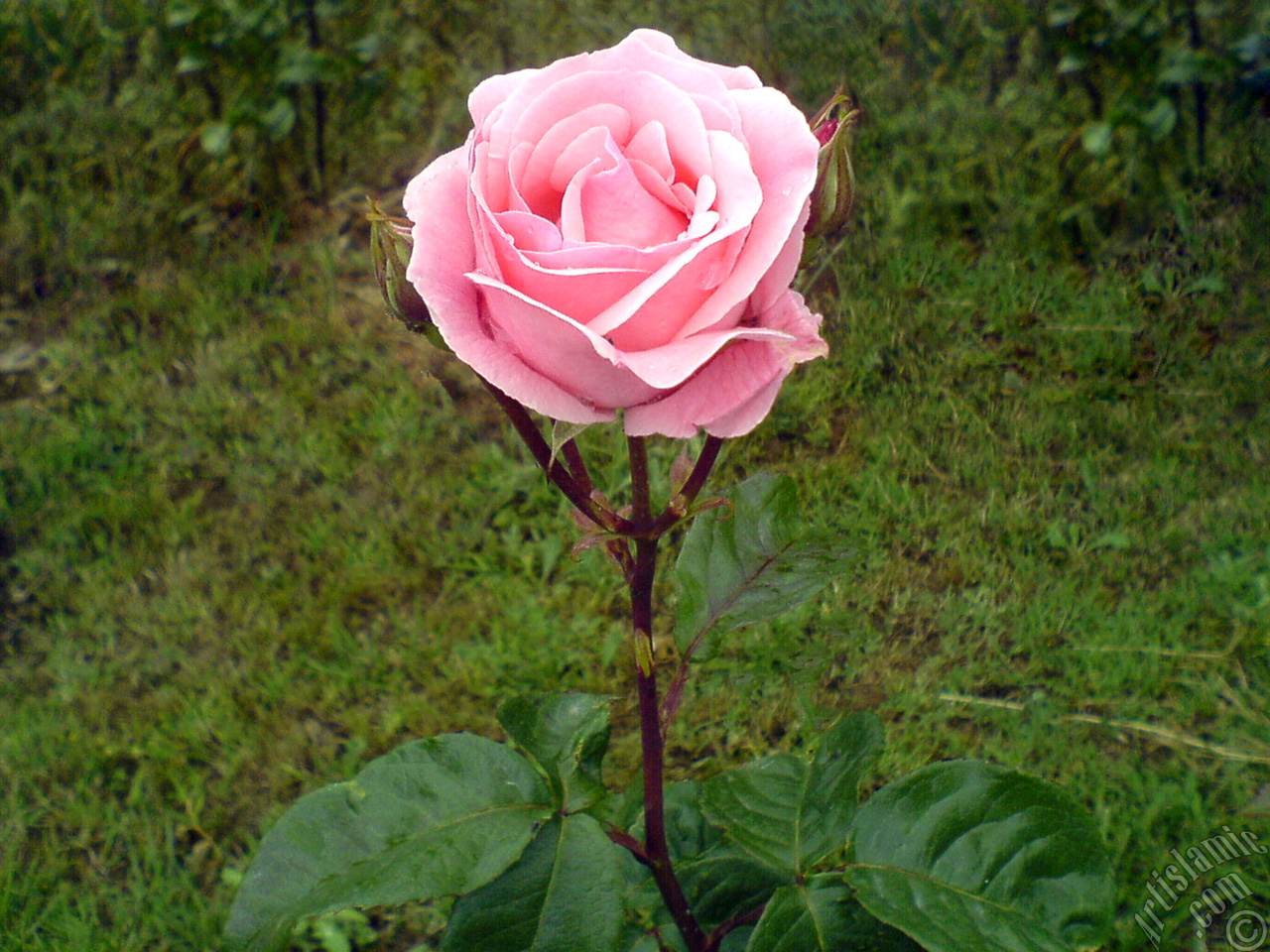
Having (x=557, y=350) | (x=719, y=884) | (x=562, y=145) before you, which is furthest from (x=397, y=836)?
(x=562, y=145)

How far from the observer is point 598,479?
2516 mm

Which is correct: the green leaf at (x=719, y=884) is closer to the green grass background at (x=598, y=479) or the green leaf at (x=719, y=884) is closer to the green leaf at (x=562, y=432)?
the green grass background at (x=598, y=479)

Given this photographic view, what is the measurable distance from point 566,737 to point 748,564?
11.6 inches

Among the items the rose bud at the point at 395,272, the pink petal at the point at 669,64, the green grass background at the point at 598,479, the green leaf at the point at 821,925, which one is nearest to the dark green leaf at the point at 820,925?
the green leaf at the point at 821,925

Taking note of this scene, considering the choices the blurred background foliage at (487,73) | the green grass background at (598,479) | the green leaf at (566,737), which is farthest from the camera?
the blurred background foliage at (487,73)

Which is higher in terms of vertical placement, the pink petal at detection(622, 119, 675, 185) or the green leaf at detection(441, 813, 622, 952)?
the pink petal at detection(622, 119, 675, 185)

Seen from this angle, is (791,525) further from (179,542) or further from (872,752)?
(179,542)

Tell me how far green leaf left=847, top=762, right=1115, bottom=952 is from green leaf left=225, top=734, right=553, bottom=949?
0.37 meters

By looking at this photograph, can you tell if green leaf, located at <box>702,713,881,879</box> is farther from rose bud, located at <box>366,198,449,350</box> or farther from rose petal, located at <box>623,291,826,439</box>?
rose bud, located at <box>366,198,449,350</box>

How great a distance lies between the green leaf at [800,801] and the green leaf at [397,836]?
0.23 m

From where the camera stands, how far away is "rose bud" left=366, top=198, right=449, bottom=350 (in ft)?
2.70

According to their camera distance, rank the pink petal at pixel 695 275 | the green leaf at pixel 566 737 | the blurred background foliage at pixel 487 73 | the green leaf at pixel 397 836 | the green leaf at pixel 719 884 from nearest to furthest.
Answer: the pink petal at pixel 695 275, the green leaf at pixel 397 836, the green leaf at pixel 566 737, the green leaf at pixel 719 884, the blurred background foliage at pixel 487 73

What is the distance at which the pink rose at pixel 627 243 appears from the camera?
739 mm

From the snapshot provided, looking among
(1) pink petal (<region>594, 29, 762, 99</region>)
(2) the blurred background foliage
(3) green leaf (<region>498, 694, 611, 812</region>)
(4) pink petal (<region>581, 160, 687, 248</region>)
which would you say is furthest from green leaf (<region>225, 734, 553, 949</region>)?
(2) the blurred background foliage
